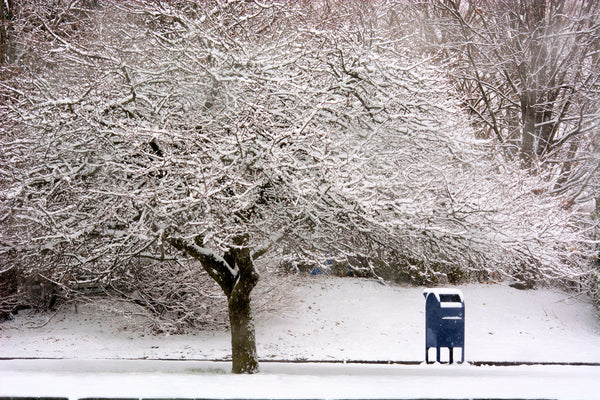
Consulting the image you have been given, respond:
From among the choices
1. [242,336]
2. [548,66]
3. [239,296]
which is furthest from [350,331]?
[548,66]

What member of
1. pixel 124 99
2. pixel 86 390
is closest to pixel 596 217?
pixel 124 99

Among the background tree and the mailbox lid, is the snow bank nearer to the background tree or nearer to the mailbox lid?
the mailbox lid

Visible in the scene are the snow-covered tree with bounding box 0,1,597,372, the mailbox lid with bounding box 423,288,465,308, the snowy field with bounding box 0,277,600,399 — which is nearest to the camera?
the snowy field with bounding box 0,277,600,399

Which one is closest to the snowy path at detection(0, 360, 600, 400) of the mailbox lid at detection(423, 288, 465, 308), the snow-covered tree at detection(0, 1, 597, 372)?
the snow-covered tree at detection(0, 1, 597, 372)

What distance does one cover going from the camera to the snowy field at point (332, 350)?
6.34m

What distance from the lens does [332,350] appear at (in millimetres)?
13359

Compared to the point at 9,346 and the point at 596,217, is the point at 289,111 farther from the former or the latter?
the point at 596,217

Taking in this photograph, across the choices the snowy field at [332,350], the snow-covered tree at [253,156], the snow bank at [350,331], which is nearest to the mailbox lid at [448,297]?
the snow-covered tree at [253,156]

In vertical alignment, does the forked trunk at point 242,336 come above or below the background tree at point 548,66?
below

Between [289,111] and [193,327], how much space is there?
7.98 m

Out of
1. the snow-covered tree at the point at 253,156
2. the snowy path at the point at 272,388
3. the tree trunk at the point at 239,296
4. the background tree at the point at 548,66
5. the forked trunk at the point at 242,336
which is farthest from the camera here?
the background tree at the point at 548,66

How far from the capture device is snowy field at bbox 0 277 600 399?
634 cm

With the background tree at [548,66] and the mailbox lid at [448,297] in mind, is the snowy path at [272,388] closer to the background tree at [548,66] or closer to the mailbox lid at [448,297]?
the mailbox lid at [448,297]

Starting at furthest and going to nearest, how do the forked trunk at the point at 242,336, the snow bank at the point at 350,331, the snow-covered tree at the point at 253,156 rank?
the snow bank at the point at 350,331, the forked trunk at the point at 242,336, the snow-covered tree at the point at 253,156
